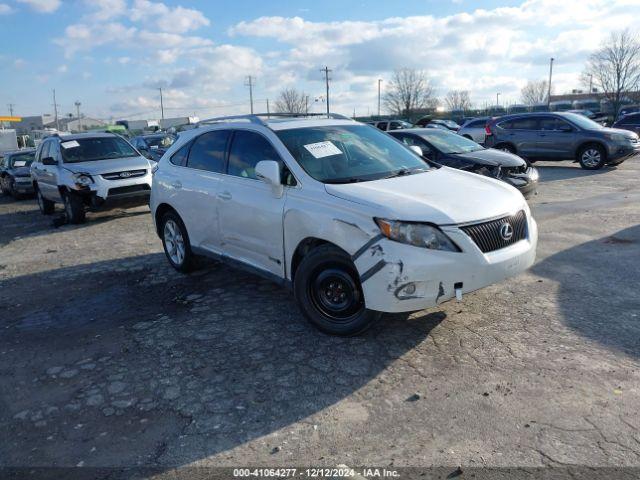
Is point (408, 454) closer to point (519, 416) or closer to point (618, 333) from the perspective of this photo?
point (519, 416)

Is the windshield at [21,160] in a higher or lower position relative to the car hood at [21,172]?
higher

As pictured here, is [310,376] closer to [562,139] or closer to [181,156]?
[181,156]

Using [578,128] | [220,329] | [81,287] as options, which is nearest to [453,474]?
[220,329]

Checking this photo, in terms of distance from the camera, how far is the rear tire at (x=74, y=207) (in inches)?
408

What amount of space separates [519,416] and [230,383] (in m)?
1.92

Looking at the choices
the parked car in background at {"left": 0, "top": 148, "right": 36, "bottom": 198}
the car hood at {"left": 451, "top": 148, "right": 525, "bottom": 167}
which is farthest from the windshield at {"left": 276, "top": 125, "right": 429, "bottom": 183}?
the parked car in background at {"left": 0, "top": 148, "right": 36, "bottom": 198}

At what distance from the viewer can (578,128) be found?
49.0 ft

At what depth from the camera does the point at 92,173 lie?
32.7 feet

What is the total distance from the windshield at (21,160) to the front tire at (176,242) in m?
13.7

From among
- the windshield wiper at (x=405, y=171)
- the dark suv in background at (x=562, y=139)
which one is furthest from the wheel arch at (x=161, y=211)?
the dark suv in background at (x=562, y=139)

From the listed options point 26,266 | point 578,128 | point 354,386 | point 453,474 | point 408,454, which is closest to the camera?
point 453,474

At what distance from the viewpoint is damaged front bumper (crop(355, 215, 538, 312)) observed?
3.62m

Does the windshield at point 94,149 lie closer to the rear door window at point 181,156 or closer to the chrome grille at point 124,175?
the chrome grille at point 124,175

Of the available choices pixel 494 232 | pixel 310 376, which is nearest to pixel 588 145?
pixel 494 232
